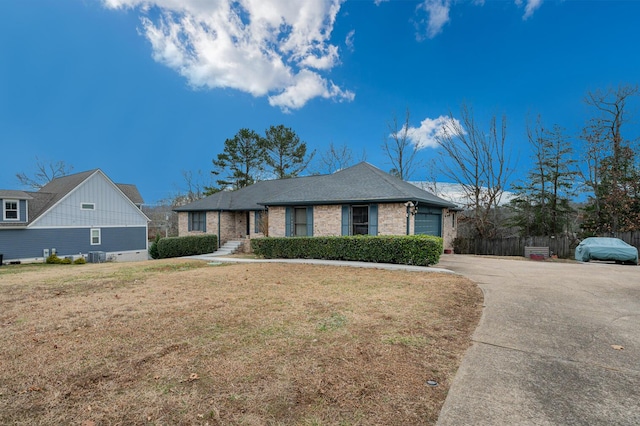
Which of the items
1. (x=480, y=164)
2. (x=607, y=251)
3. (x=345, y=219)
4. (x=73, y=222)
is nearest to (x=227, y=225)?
(x=345, y=219)

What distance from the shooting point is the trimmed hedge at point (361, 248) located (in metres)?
10.3

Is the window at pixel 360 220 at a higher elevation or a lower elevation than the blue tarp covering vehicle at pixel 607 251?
higher

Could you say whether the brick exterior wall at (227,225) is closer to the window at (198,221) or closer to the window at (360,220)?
the window at (198,221)

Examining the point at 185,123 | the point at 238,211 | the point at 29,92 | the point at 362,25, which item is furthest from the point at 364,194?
the point at 29,92

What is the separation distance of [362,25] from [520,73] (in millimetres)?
9920

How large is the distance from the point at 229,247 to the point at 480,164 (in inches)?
703

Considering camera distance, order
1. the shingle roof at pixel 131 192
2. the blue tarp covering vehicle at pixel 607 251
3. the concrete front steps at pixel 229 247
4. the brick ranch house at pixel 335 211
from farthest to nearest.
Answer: the shingle roof at pixel 131 192
the concrete front steps at pixel 229 247
the brick ranch house at pixel 335 211
the blue tarp covering vehicle at pixel 607 251

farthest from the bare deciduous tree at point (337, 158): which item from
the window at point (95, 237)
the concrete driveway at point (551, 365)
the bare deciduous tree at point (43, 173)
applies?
the bare deciduous tree at point (43, 173)

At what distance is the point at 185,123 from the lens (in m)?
26.3

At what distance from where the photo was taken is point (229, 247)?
1856 cm

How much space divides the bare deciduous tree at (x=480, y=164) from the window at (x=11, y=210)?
28836mm

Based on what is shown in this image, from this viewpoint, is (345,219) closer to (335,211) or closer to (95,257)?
(335,211)

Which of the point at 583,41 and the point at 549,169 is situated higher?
the point at 583,41

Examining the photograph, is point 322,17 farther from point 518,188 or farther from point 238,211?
point 518,188
